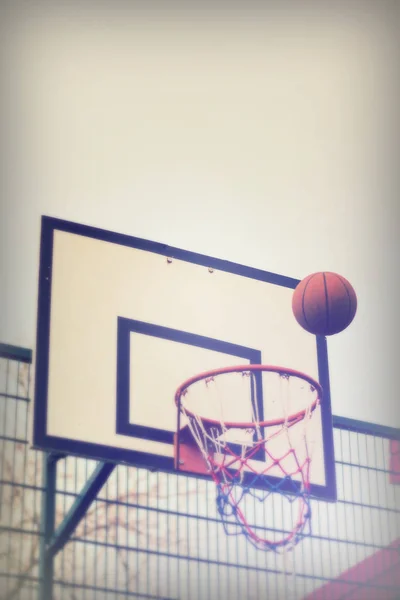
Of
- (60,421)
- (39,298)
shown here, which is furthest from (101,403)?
(39,298)

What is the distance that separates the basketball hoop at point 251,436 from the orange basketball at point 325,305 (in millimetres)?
250

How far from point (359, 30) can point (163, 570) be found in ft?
12.0

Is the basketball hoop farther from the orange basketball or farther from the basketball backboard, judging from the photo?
the orange basketball

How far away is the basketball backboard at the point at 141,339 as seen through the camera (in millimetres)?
4195

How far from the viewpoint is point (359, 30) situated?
6535 millimetres

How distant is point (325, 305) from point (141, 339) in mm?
839

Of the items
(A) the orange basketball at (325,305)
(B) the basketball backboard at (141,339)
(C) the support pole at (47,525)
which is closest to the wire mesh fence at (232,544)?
(C) the support pole at (47,525)

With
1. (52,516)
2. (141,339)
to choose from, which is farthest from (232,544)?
(141,339)

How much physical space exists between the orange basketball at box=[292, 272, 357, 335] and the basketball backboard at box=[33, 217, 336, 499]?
1.21 ft

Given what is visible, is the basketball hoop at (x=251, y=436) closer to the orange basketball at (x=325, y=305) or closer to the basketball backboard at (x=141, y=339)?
the basketball backboard at (x=141, y=339)

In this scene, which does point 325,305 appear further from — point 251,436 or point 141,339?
point 141,339

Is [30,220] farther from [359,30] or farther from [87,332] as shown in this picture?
[359,30]

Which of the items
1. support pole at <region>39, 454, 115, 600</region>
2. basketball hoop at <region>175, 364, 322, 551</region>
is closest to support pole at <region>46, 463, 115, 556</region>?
support pole at <region>39, 454, 115, 600</region>

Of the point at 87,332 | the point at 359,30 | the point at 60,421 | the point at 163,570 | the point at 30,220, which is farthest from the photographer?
the point at 359,30
